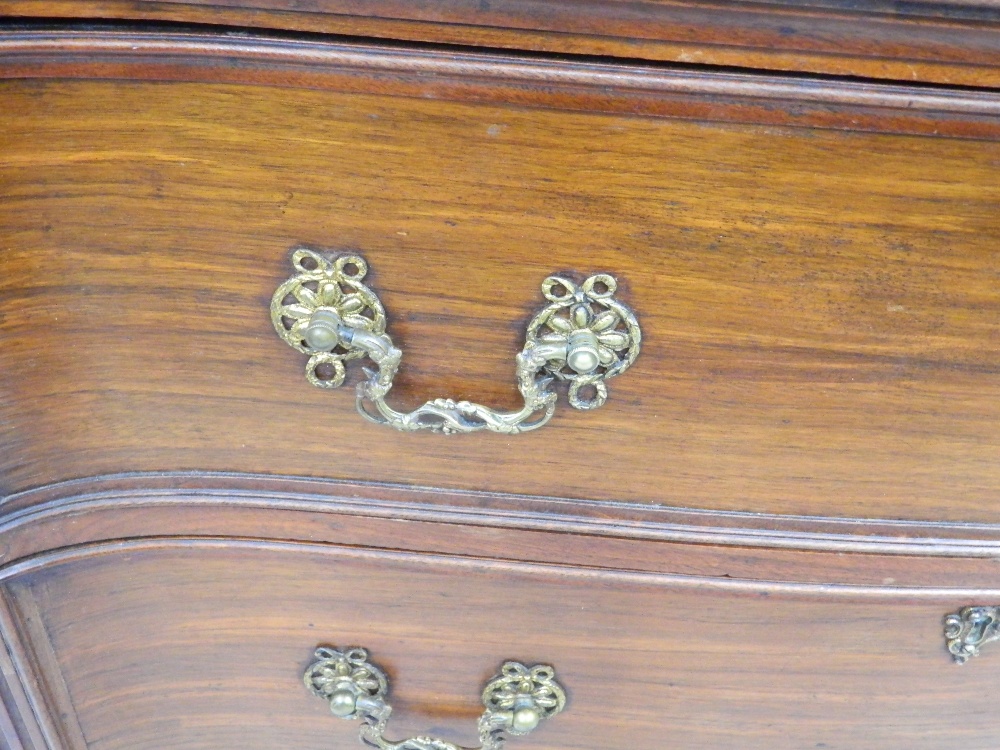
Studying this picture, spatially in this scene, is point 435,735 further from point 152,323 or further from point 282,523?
point 152,323

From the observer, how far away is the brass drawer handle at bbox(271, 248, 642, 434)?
38 cm

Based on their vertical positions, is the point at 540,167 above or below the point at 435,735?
above

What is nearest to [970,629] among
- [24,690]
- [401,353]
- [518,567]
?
[518,567]

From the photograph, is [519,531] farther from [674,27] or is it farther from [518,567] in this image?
[674,27]

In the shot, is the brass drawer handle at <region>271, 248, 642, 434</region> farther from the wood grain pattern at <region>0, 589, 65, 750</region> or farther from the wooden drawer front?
the wood grain pattern at <region>0, 589, 65, 750</region>

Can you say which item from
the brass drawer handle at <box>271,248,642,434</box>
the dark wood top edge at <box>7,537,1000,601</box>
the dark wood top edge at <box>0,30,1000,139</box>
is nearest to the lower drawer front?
the dark wood top edge at <box>7,537,1000,601</box>

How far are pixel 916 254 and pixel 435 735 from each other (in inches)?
17.6

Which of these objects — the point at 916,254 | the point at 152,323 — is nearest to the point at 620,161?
the point at 916,254

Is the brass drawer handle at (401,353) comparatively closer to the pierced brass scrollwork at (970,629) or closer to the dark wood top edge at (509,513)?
the dark wood top edge at (509,513)

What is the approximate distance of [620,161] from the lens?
0.35 metres

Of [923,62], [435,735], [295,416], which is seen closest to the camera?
[923,62]

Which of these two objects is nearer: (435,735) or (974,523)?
(974,523)

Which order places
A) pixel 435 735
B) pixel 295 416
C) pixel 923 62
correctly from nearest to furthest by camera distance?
pixel 923 62 → pixel 295 416 → pixel 435 735

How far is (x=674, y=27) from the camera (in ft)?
1.02
